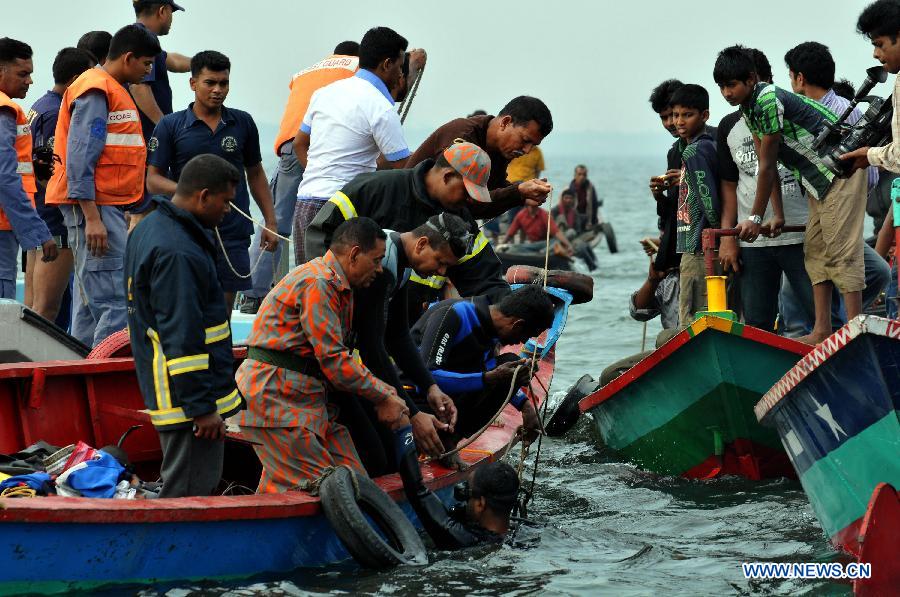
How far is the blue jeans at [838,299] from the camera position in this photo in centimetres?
864

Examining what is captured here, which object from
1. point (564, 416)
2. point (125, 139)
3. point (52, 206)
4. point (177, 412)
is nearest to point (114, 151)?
point (125, 139)

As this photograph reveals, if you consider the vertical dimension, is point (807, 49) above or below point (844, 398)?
above

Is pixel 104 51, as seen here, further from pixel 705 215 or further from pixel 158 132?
pixel 705 215

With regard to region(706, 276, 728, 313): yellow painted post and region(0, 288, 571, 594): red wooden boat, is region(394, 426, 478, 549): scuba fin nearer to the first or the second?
region(0, 288, 571, 594): red wooden boat

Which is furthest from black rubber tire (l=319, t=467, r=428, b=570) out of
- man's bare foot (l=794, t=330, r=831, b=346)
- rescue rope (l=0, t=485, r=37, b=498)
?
man's bare foot (l=794, t=330, r=831, b=346)

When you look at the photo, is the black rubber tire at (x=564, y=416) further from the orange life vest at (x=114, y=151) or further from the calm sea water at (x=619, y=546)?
the orange life vest at (x=114, y=151)

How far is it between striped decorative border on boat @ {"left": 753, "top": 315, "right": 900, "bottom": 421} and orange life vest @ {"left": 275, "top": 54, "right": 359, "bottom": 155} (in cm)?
475

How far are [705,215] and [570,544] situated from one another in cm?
291

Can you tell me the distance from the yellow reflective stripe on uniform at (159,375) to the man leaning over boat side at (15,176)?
328cm

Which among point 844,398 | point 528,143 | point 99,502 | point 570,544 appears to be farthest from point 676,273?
point 99,502

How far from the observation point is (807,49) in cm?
905

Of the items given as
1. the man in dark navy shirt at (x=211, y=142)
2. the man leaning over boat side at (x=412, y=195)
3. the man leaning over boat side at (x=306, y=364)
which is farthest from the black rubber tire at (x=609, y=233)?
the man leaning over boat side at (x=306, y=364)

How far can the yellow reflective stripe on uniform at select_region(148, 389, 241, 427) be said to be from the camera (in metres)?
5.93

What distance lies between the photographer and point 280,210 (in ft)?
35.2
